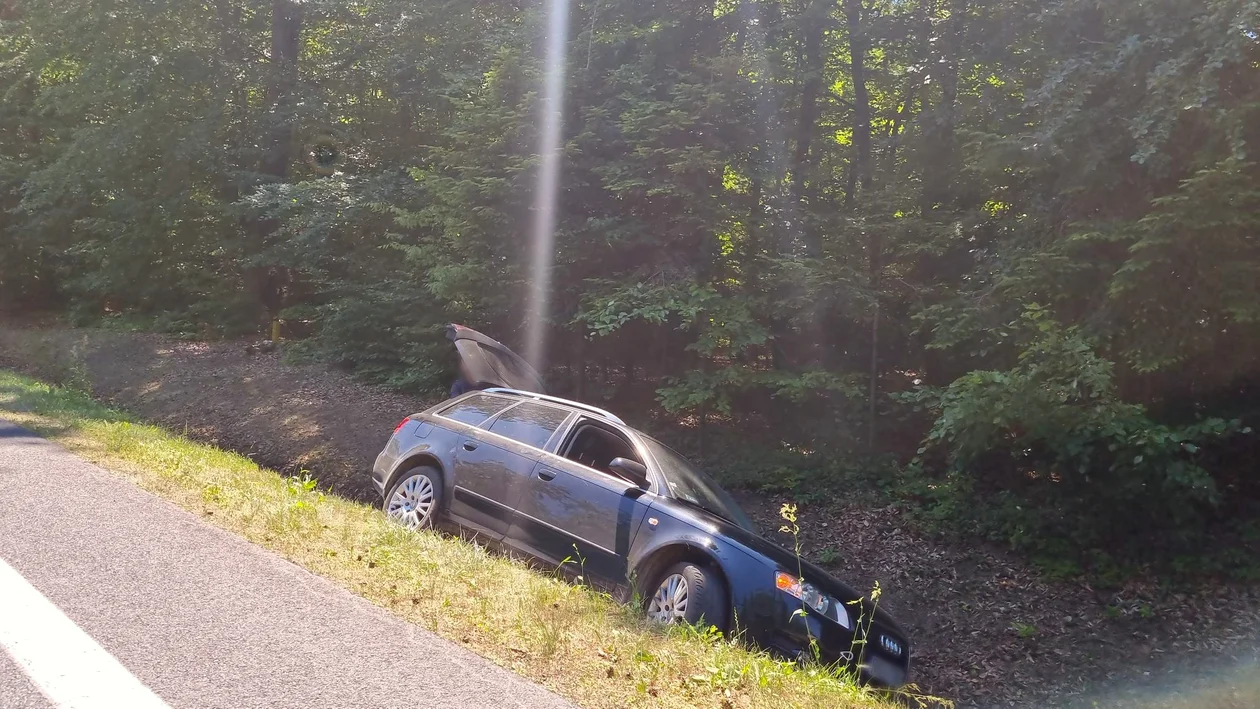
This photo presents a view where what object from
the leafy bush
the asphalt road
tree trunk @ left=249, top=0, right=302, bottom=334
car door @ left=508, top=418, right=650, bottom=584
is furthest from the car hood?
tree trunk @ left=249, top=0, right=302, bottom=334

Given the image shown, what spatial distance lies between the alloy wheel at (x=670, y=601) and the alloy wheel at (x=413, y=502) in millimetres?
2448

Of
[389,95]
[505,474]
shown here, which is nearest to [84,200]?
[389,95]

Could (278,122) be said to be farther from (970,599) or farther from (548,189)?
(970,599)

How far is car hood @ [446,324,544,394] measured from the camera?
9828 millimetres

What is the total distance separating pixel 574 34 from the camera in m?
13.7

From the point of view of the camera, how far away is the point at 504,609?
515 cm

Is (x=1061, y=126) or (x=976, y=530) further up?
(x=1061, y=126)

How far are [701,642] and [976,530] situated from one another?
233 inches

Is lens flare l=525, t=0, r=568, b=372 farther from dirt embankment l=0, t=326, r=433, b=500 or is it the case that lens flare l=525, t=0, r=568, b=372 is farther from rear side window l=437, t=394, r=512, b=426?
rear side window l=437, t=394, r=512, b=426

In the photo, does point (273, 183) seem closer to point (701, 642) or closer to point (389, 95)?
point (389, 95)

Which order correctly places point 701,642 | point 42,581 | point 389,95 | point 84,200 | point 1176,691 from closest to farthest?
point 42,581 < point 701,642 < point 1176,691 < point 389,95 < point 84,200

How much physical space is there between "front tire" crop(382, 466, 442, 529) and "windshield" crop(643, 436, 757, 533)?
6.23 feet

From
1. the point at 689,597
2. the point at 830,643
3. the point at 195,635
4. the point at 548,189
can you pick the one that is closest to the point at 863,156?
the point at 548,189

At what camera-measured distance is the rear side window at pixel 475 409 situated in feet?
27.1
